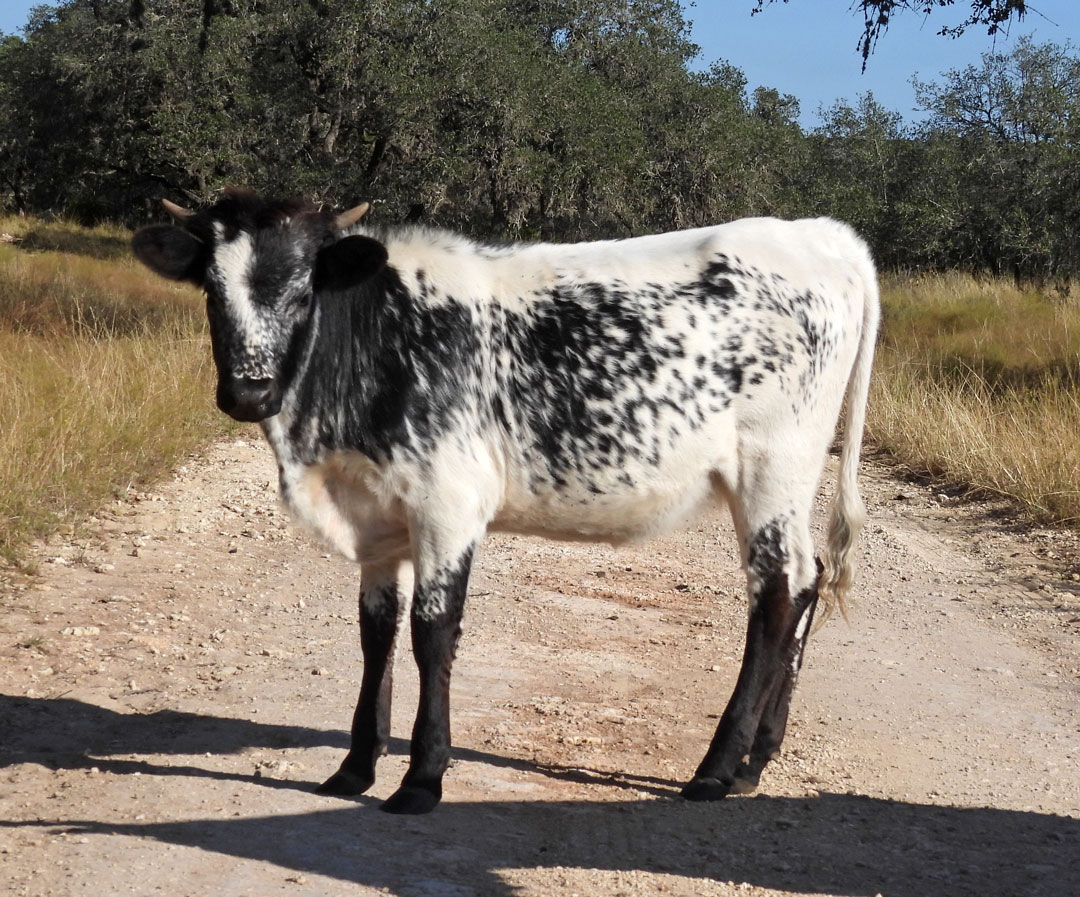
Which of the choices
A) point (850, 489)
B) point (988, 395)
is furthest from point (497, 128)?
point (850, 489)

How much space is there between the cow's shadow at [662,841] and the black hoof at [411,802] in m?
0.04

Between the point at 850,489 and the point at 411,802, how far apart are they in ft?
7.76

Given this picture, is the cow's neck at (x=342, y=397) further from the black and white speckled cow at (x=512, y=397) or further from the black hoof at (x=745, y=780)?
the black hoof at (x=745, y=780)

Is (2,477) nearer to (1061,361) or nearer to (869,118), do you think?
(1061,361)

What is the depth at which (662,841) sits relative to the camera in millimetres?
4059

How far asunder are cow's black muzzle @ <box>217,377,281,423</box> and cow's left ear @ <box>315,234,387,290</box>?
0.45 m

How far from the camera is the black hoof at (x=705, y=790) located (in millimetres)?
4465

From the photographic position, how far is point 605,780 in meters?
4.56

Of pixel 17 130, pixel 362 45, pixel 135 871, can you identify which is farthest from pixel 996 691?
pixel 17 130

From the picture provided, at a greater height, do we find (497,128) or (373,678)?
(497,128)

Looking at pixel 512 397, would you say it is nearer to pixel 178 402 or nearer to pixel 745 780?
pixel 745 780

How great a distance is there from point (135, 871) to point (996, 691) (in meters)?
3.88

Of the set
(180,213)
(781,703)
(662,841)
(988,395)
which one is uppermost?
(180,213)

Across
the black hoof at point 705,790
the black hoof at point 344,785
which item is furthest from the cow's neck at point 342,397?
the black hoof at point 705,790
